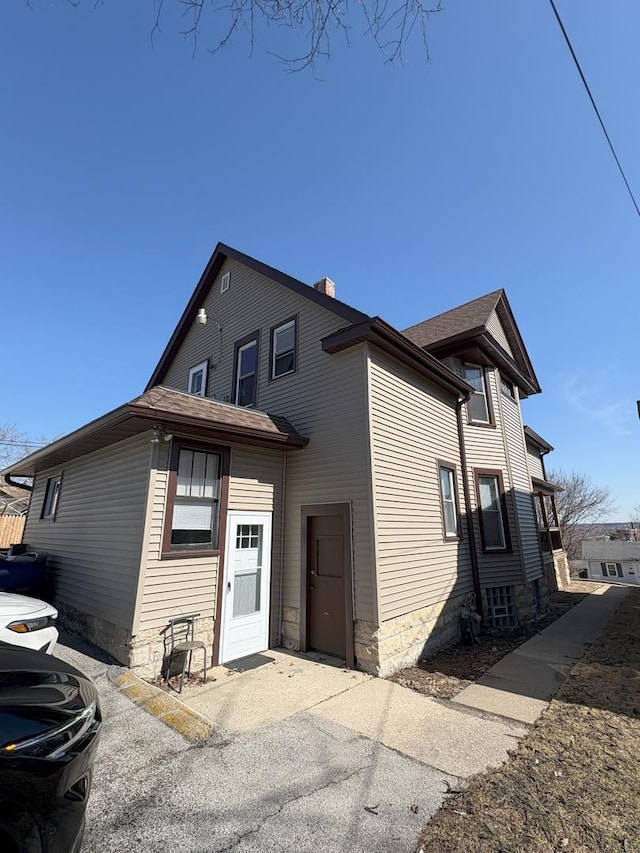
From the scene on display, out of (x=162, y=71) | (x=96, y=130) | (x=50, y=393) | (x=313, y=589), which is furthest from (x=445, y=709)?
(x=50, y=393)

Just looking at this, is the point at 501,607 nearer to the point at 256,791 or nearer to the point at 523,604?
the point at 523,604

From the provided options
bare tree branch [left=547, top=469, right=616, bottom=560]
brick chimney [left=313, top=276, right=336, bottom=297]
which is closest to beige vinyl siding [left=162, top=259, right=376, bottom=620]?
brick chimney [left=313, top=276, right=336, bottom=297]

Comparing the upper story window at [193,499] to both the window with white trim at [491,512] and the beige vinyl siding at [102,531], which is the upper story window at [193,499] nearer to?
the beige vinyl siding at [102,531]

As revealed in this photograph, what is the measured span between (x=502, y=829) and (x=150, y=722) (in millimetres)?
3378

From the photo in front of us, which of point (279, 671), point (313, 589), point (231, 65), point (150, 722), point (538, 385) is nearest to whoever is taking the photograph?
point (231, 65)

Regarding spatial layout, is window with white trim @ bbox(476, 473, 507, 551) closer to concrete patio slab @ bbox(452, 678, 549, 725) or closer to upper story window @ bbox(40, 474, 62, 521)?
concrete patio slab @ bbox(452, 678, 549, 725)

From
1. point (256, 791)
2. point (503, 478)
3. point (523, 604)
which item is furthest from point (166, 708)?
point (503, 478)

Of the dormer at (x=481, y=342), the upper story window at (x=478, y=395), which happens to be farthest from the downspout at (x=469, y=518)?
the dormer at (x=481, y=342)

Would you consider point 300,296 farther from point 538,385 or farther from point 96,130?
point 538,385

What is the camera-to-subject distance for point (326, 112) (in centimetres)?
503

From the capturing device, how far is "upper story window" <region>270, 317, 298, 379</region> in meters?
8.55

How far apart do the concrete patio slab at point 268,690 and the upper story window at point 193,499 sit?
1925mm

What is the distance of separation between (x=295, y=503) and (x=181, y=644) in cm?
300

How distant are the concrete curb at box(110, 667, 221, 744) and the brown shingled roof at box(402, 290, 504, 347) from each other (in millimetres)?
A: 8998
